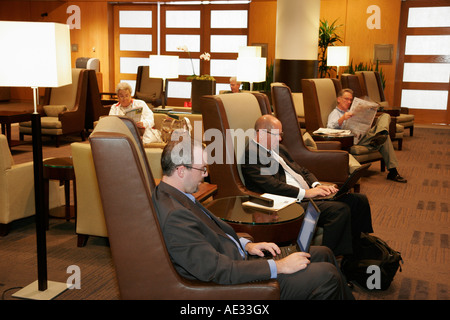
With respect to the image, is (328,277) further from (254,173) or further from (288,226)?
(254,173)

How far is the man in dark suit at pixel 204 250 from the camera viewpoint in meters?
1.87

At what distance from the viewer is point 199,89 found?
711cm

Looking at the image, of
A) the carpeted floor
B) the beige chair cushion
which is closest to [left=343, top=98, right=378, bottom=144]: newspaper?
the carpeted floor

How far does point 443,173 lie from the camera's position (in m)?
6.69

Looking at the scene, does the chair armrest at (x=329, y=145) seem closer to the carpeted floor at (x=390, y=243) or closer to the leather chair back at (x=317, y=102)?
the carpeted floor at (x=390, y=243)

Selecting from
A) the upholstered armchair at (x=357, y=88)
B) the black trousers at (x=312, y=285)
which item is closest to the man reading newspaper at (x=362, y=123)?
the upholstered armchair at (x=357, y=88)

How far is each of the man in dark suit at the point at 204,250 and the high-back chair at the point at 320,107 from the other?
12.6ft

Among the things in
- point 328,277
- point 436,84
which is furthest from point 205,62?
point 328,277

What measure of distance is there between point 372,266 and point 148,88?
26.8ft

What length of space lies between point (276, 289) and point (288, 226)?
0.97 m

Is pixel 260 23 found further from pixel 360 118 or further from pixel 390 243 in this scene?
pixel 390 243

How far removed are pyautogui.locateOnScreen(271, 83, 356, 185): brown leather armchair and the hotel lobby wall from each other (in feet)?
25.0

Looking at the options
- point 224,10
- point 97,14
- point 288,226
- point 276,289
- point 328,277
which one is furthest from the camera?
point 97,14

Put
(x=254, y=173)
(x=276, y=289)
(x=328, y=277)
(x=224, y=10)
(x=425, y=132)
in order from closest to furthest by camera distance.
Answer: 1. (x=276, y=289)
2. (x=328, y=277)
3. (x=254, y=173)
4. (x=425, y=132)
5. (x=224, y=10)
